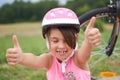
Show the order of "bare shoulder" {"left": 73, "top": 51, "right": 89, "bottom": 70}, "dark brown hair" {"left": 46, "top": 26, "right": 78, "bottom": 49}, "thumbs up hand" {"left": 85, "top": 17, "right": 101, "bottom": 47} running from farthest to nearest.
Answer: "bare shoulder" {"left": 73, "top": 51, "right": 89, "bottom": 70} → "dark brown hair" {"left": 46, "top": 26, "right": 78, "bottom": 49} → "thumbs up hand" {"left": 85, "top": 17, "right": 101, "bottom": 47}

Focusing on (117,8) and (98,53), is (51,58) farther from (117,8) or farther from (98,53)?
(98,53)

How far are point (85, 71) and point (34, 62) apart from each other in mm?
389

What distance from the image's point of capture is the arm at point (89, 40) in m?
1.99

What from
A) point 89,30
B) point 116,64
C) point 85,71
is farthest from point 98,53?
point 89,30

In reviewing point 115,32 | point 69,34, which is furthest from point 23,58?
point 115,32

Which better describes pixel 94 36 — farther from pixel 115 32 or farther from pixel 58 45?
pixel 115 32

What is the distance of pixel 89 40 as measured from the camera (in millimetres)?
2043

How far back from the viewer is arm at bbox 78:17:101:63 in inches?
78.5

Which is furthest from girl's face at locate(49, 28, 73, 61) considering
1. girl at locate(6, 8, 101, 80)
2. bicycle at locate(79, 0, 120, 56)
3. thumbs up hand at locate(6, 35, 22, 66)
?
bicycle at locate(79, 0, 120, 56)

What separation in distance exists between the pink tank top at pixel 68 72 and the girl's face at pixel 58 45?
0.14 metres

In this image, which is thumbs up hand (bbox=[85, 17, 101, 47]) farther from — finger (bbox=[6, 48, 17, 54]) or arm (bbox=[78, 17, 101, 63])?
finger (bbox=[6, 48, 17, 54])

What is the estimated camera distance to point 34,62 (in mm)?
2393

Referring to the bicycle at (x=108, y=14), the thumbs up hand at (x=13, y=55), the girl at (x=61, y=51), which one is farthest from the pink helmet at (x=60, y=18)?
the bicycle at (x=108, y=14)

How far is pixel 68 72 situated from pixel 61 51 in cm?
23
